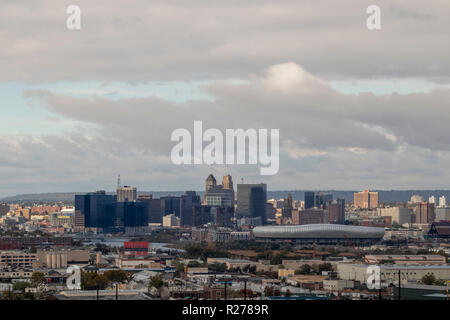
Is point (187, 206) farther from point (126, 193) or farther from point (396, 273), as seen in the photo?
point (396, 273)

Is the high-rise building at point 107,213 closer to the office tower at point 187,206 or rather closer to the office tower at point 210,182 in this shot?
the office tower at point 187,206

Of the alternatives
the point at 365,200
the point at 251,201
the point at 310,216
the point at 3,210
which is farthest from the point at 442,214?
the point at 3,210

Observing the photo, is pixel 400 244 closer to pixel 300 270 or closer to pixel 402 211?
pixel 300 270

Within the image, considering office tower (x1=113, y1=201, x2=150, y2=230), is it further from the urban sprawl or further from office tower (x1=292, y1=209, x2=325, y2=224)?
office tower (x1=292, y1=209, x2=325, y2=224)

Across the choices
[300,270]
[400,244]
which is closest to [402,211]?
[400,244]

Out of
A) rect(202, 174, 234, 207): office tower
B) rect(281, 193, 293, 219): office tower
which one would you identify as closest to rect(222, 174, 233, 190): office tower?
rect(202, 174, 234, 207): office tower
